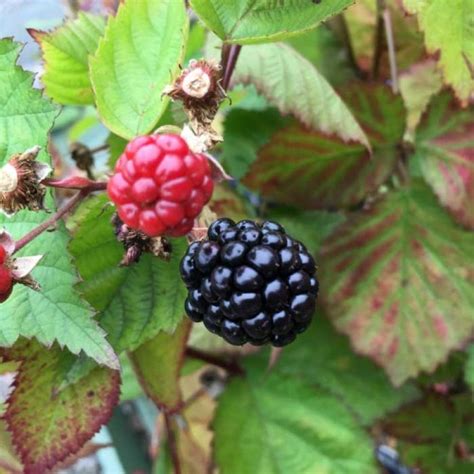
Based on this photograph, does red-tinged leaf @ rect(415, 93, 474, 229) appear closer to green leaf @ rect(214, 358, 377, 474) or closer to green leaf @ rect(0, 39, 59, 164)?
green leaf @ rect(214, 358, 377, 474)

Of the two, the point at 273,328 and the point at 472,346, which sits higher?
the point at 273,328

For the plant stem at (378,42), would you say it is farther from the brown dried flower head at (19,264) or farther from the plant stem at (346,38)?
the brown dried flower head at (19,264)

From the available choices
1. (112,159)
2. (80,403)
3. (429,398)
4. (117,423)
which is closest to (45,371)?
(80,403)

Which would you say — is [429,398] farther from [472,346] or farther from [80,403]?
[80,403]

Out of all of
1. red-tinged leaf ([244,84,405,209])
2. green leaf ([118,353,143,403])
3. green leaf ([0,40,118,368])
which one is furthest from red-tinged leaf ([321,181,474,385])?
green leaf ([0,40,118,368])

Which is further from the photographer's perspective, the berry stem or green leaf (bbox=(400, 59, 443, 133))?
green leaf (bbox=(400, 59, 443, 133))

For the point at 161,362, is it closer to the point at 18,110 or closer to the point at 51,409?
the point at 51,409
